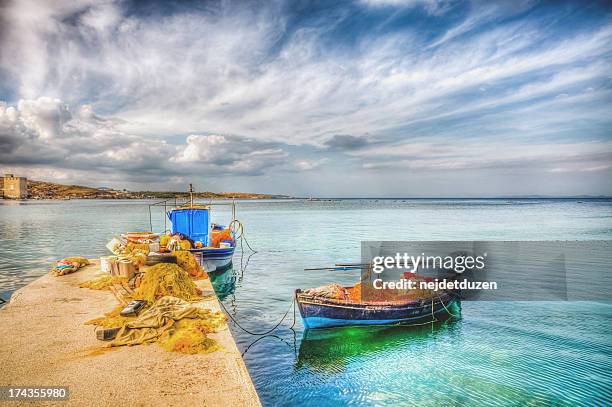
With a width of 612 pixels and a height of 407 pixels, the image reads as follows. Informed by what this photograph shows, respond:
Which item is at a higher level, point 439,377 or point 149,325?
point 149,325

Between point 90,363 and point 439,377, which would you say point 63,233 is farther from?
point 439,377

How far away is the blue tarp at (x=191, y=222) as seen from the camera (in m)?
23.3

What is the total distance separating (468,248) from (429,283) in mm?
22558

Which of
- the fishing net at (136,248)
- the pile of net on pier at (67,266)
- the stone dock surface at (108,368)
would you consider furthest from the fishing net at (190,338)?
the fishing net at (136,248)

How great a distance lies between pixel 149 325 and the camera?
8938 mm

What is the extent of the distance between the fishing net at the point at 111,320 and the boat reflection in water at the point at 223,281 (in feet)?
29.2

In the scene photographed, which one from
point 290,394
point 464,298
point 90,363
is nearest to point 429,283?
point 464,298

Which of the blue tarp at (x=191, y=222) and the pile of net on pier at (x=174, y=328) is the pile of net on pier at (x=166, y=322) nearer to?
the pile of net on pier at (x=174, y=328)

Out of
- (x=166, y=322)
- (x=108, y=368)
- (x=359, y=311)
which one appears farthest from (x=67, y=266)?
(x=359, y=311)

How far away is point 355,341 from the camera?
12.8 metres

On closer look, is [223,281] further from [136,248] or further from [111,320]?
[111,320]

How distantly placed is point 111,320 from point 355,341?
7.81 m

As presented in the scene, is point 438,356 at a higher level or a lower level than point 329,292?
lower

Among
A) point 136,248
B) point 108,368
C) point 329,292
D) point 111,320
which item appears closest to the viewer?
point 108,368
